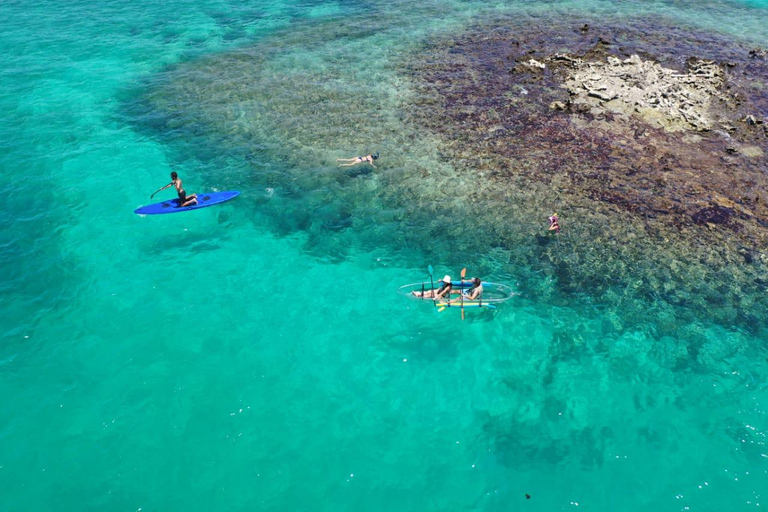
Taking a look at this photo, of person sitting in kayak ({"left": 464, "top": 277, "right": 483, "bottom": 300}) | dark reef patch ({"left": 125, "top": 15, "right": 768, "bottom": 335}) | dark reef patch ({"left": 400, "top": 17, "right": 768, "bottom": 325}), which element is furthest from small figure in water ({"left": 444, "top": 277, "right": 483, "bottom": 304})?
dark reef patch ({"left": 400, "top": 17, "right": 768, "bottom": 325})

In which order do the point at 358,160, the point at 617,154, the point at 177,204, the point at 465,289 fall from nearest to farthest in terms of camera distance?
the point at 465,289 < the point at 177,204 < the point at 358,160 < the point at 617,154

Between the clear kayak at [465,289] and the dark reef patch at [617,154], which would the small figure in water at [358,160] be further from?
the clear kayak at [465,289]

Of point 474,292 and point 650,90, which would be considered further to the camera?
point 650,90

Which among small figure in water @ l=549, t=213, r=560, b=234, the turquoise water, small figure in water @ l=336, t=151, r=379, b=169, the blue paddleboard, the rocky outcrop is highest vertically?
the rocky outcrop

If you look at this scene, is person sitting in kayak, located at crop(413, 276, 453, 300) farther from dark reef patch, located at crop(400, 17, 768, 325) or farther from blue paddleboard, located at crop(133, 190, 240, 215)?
blue paddleboard, located at crop(133, 190, 240, 215)

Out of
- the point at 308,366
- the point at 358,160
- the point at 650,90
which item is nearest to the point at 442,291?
the point at 308,366

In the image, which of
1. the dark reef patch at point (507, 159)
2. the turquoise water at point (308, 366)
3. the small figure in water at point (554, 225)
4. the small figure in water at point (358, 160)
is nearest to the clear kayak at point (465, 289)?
the turquoise water at point (308, 366)

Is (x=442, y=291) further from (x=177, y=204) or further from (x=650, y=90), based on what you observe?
(x=650, y=90)
